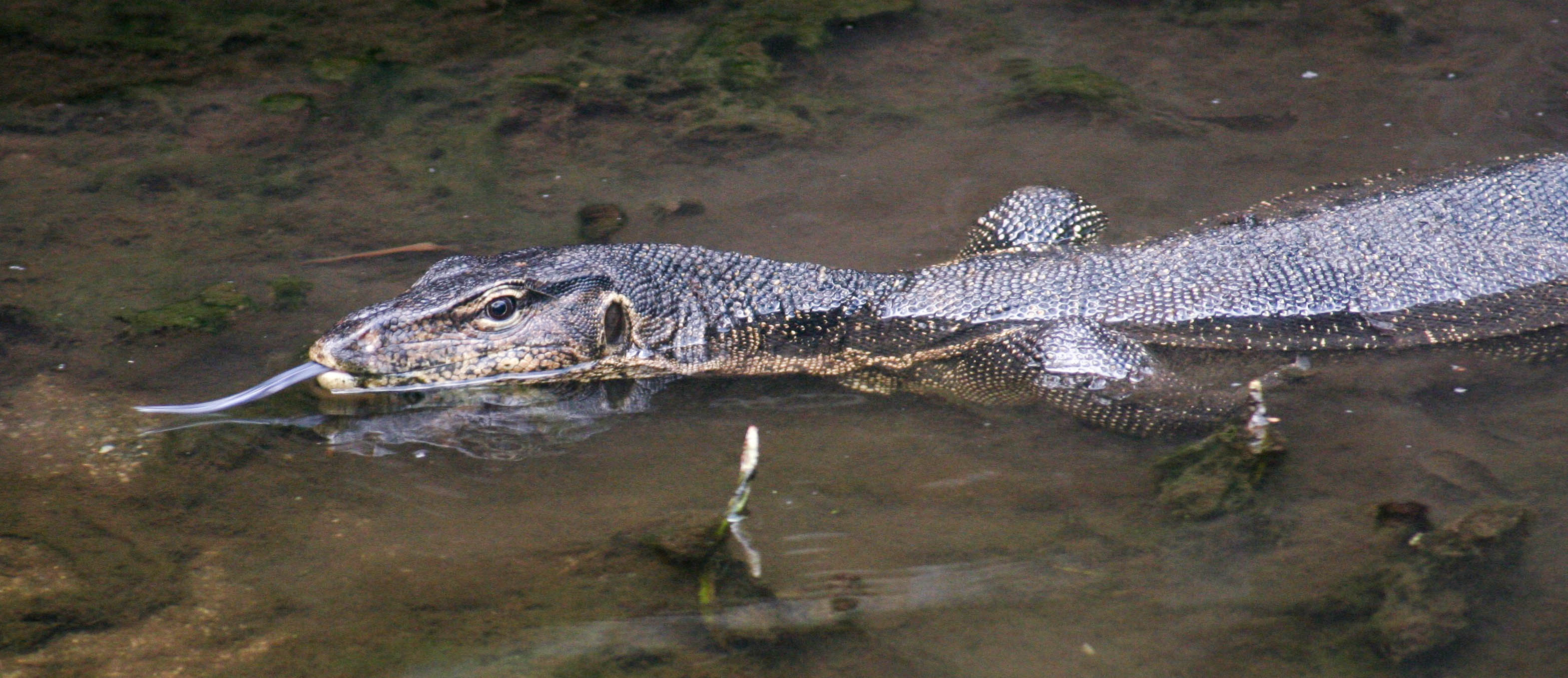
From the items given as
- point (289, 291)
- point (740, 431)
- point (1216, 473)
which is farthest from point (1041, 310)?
point (289, 291)

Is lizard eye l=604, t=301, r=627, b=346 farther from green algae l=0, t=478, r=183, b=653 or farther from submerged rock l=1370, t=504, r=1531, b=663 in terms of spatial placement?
submerged rock l=1370, t=504, r=1531, b=663

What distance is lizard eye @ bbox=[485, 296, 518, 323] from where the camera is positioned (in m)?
5.17

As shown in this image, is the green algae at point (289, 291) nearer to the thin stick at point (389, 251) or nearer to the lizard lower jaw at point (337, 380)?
the thin stick at point (389, 251)

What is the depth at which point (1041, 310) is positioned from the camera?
207 inches

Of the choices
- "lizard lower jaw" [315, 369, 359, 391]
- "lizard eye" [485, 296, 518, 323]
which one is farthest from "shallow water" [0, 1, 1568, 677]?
"lizard eye" [485, 296, 518, 323]

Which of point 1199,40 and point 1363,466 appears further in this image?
point 1199,40

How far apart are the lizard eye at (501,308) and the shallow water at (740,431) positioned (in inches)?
19.3

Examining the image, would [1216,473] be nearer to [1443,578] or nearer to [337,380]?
[1443,578]

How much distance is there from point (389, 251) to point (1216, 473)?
4.03 metres

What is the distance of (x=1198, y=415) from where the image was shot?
15.7 feet

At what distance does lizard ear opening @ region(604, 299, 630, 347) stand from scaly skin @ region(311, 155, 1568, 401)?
0.03 ft

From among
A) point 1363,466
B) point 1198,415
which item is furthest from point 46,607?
point 1363,466

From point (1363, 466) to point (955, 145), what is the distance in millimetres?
3309

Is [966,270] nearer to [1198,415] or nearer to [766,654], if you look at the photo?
[1198,415]
